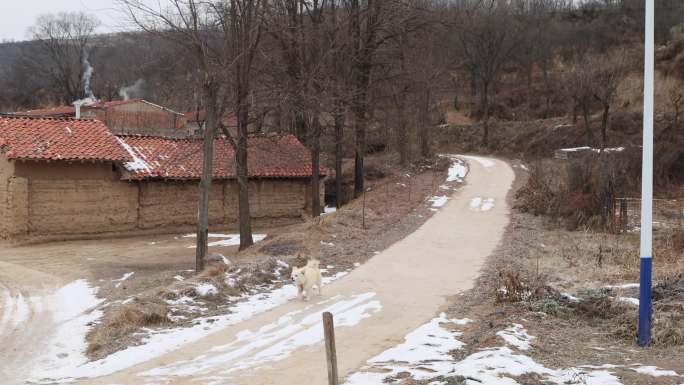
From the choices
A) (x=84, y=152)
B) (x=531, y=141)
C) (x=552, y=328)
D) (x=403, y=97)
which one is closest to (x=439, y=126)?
(x=531, y=141)

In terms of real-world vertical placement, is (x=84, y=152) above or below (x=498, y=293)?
above

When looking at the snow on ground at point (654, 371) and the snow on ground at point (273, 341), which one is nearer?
the snow on ground at point (654, 371)

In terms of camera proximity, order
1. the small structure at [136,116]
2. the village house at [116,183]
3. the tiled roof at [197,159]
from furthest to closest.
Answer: the small structure at [136,116] < the tiled roof at [197,159] < the village house at [116,183]

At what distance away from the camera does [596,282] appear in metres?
12.3

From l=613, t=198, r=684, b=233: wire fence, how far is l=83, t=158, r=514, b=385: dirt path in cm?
355

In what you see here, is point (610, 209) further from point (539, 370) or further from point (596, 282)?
point (539, 370)

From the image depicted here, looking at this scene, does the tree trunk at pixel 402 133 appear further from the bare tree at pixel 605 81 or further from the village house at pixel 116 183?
the bare tree at pixel 605 81

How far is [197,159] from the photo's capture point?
1075 inches

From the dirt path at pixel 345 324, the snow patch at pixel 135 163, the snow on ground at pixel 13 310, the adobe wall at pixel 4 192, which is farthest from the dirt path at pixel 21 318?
the snow patch at pixel 135 163

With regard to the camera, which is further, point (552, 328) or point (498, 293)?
point (498, 293)

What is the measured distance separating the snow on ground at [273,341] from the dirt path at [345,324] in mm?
13

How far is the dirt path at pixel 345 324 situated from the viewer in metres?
8.19

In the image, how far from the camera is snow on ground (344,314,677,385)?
700cm

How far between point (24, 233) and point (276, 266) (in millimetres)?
12784
